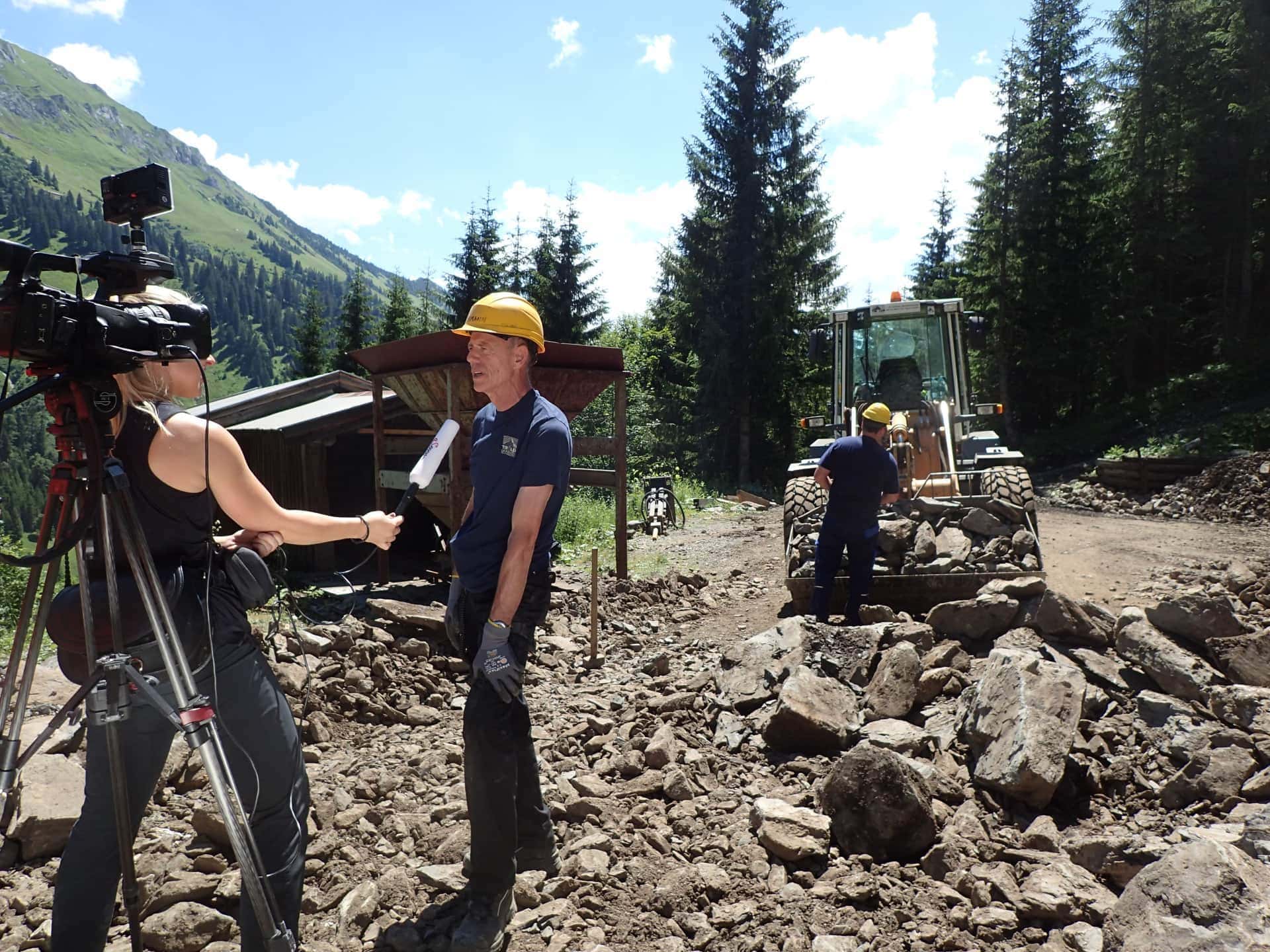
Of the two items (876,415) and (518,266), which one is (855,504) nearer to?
(876,415)

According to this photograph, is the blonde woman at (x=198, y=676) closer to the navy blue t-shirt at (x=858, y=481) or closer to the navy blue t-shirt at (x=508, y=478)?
the navy blue t-shirt at (x=508, y=478)

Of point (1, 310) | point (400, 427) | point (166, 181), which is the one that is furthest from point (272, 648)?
point (400, 427)

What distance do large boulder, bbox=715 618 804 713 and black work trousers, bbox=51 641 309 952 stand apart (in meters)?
3.18

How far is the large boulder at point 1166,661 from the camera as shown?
451 centimetres

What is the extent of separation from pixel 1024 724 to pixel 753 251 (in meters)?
21.9

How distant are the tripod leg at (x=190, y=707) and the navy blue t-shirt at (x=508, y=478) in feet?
3.15

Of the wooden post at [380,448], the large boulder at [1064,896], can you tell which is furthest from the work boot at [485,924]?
the wooden post at [380,448]

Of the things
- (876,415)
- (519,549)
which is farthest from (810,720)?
(876,415)

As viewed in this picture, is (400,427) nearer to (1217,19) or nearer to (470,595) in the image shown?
(470,595)

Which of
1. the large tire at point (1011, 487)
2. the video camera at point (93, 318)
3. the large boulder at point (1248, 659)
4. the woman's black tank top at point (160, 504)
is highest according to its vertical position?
the video camera at point (93, 318)

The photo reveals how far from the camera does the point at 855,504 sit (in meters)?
6.64

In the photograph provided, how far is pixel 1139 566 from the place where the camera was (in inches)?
379

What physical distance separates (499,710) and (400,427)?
987 cm

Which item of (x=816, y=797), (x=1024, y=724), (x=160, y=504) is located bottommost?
Answer: (x=816, y=797)
